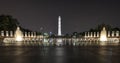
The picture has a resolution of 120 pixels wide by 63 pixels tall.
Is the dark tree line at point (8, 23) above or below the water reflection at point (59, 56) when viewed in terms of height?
above

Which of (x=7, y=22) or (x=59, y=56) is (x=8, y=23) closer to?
(x=7, y=22)

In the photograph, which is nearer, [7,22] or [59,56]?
[59,56]

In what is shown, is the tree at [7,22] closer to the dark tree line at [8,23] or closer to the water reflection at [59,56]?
the dark tree line at [8,23]

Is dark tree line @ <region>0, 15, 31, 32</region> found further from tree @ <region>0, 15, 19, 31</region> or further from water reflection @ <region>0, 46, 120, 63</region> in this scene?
water reflection @ <region>0, 46, 120, 63</region>

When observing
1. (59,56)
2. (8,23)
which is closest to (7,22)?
(8,23)

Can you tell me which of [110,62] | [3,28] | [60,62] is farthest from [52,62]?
[3,28]

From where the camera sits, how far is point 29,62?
63.9 ft

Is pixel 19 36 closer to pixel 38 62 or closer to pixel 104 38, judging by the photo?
pixel 104 38

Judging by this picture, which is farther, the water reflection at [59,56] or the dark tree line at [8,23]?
the dark tree line at [8,23]

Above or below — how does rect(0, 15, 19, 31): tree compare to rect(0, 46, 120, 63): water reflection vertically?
above

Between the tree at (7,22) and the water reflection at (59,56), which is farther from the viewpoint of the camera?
the tree at (7,22)

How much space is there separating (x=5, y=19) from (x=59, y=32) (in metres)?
54.0

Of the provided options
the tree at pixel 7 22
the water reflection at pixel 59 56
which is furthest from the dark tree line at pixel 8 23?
the water reflection at pixel 59 56

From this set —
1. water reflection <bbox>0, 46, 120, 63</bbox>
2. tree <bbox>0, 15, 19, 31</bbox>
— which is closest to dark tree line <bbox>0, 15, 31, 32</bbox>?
tree <bbox>0, 15, 19, 31</bbox>
